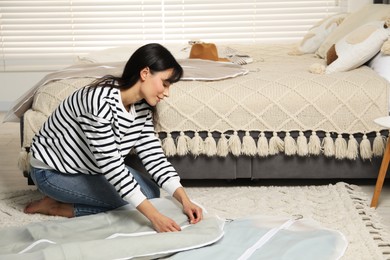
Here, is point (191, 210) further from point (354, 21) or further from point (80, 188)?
point (354, 21)

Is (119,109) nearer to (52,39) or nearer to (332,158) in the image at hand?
(332,158)

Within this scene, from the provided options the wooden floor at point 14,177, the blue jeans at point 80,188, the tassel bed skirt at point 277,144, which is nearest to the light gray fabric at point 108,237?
the blue jeans at point 80,188

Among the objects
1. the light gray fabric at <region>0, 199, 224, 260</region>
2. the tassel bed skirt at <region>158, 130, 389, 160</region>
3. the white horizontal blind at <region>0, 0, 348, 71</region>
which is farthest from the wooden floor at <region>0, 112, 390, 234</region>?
the white horizontal blind at <region>0, 0, 348, 71</region>

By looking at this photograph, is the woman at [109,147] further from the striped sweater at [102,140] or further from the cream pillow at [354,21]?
the cream pillow at [354,21]

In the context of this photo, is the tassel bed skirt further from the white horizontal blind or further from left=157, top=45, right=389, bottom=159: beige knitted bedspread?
the white horizontal blind

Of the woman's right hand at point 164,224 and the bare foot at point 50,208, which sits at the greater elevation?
the woman's right hand at point 164,224

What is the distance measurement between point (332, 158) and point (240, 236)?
33.7 inches

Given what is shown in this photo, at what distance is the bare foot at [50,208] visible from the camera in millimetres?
2564

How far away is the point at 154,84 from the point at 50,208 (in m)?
0.75

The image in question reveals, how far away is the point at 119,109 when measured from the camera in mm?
2275

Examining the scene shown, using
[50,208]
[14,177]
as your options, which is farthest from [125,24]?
[50,208]

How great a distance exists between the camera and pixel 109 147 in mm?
2166

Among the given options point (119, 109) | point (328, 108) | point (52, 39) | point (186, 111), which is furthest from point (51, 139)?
point (52, 39)

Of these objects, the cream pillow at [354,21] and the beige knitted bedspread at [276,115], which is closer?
the beige knitted bedspread at [276,115]
